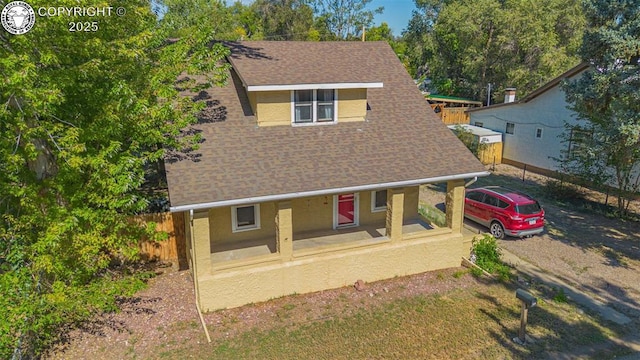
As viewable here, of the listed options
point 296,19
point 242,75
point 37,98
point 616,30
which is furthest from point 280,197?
point 296,19

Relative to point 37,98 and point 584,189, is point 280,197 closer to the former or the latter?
point 37,98

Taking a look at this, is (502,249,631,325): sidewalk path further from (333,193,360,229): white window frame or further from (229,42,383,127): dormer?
(229,42,383,127): dormer

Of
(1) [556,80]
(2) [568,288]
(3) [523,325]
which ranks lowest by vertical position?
(2) [568,288]

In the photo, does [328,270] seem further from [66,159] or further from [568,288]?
[568,288]

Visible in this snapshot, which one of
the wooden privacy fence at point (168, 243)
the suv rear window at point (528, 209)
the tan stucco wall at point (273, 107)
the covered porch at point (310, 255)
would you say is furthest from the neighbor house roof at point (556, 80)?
the wooden privacy fence at point (168, 243)

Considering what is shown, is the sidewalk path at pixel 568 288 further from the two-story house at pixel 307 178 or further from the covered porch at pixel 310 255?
the covered porch at pixel 310 255

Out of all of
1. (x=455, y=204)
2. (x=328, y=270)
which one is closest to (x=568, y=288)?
(x=455, y=204)
